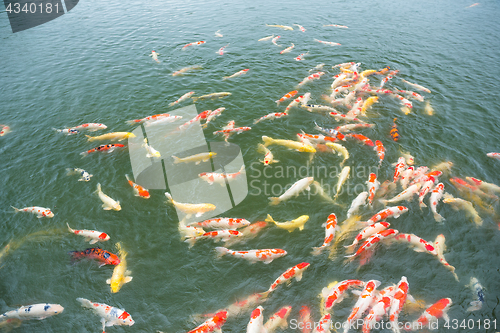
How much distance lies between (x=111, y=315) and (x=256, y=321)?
139 inches

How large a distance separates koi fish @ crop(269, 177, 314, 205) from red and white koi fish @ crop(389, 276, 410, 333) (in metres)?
4.01

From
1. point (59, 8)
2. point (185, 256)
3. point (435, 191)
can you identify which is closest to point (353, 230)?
point (435, 191)

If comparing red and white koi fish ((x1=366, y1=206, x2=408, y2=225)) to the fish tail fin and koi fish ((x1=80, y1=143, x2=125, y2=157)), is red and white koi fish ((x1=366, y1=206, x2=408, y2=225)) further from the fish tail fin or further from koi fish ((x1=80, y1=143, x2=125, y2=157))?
koi fish ((x1=80, y1=143, x2=125, y2=157))

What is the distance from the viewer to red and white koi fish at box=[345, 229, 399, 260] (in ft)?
25.0

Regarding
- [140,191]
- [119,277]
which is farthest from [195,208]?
[119,277]

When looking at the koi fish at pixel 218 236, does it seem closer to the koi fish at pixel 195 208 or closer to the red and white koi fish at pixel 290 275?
the koi fish at pixel 195 208

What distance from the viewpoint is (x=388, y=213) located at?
846 centimetres

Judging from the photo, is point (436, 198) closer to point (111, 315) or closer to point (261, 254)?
point (261, 254)

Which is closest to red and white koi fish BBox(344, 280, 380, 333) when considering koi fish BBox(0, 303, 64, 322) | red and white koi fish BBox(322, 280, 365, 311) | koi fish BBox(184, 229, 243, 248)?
red and white koi fish BBox(322, 280, 365, 311)

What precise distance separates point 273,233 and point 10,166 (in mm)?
11211

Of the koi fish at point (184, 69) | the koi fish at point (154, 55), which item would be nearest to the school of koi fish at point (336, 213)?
the koi fish at point (184, 69)

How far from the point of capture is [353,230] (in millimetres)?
8320

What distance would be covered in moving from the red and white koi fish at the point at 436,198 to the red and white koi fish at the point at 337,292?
3.67 meters

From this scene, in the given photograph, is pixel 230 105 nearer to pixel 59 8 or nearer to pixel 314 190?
pixel 314 190
